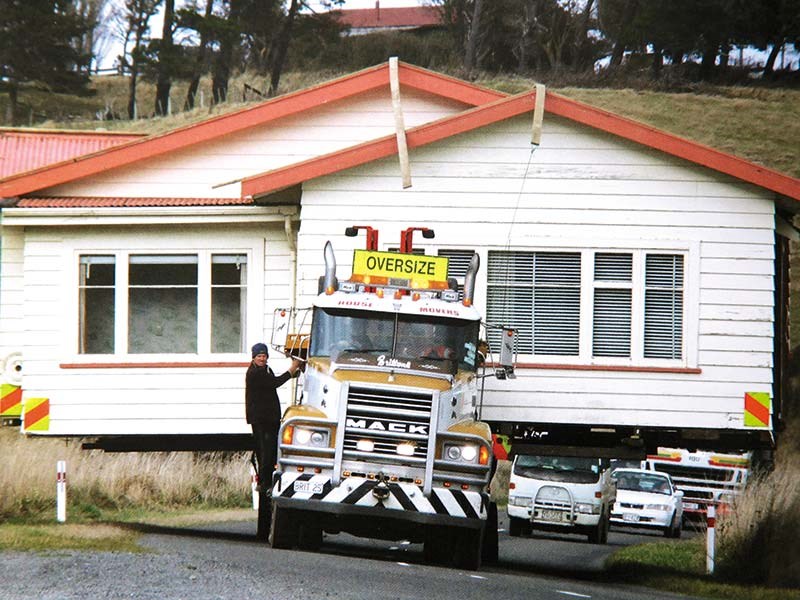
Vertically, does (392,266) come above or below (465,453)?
above

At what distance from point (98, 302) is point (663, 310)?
23.1 feet

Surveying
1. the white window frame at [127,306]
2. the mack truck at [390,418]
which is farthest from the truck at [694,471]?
the mack truck at [390,418]

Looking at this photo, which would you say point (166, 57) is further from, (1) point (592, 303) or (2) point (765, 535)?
(2) point (765, 535)

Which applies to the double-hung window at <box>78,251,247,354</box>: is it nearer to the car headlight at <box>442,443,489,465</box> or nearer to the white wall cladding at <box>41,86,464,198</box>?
the white wall cladding at <box>41,86,464,198</box>

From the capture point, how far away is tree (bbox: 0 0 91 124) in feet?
209

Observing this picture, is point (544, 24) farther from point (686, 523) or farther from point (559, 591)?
point (559, 591)

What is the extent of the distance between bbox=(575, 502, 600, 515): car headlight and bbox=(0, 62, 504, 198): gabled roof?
870 centimetres

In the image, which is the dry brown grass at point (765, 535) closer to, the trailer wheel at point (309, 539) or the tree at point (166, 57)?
the trailer wheel at point (309, 539)

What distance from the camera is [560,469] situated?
1104 inches

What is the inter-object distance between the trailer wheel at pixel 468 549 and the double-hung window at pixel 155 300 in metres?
5.16

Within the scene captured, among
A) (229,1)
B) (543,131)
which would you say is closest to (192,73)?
(229,1)

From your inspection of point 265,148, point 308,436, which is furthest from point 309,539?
point 265,148

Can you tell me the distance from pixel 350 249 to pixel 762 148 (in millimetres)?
42206

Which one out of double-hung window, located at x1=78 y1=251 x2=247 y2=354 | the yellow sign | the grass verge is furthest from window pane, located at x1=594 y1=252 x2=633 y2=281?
double-hung window, located at x1=78 y1=251 x2=247 y2=354
